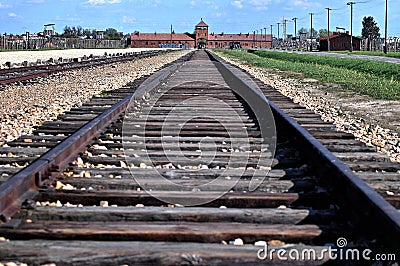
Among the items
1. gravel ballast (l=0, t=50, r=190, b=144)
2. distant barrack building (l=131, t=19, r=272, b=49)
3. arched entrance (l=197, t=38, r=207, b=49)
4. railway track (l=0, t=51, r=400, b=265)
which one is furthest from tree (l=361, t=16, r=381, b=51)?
railway track (l=0, t=51, r=400, b=265)

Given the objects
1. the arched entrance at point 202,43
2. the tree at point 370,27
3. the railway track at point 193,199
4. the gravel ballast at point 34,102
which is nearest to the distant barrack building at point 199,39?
the arched entrance at point 202,43

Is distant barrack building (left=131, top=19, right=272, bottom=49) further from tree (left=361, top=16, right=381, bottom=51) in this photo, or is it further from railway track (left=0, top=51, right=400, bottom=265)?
railway track (left=0, top=51, right=400, bottom=265)

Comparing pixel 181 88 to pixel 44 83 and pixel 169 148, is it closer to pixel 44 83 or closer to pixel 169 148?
pixel 44 83

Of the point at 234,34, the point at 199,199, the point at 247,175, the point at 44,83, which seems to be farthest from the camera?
the point at 234,34

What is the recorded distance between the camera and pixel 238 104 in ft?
29.1

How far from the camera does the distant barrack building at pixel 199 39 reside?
166 metres

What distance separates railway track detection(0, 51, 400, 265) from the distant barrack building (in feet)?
525

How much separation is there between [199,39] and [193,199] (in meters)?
171

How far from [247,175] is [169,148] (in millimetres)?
1262

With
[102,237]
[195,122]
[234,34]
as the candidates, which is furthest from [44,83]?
[234,34]

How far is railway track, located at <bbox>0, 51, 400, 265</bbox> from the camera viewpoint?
265 centimetres

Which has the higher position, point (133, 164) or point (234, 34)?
point (234, 34)

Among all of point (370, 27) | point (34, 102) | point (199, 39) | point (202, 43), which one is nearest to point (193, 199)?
point (34, 102)

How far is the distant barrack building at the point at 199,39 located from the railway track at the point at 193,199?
525 feet
